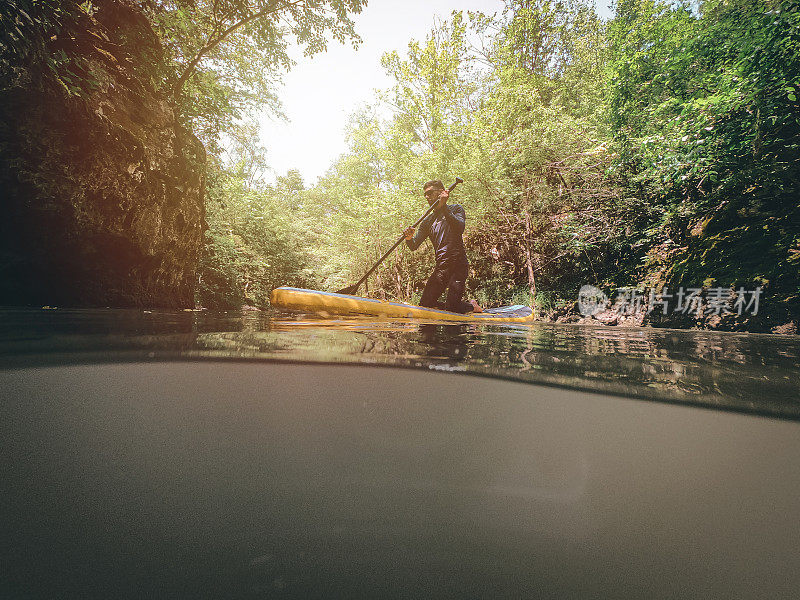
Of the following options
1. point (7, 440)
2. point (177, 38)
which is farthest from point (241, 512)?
point (177, 38)

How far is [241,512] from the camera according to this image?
179 centimetres

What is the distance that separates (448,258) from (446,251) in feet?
0.54

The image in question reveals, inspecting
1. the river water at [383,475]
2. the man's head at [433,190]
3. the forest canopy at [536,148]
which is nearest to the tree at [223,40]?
the forest canopy at [536,148]

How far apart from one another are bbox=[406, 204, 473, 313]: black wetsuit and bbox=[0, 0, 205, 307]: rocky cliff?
5.28 metres

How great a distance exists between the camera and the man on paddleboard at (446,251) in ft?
24.5

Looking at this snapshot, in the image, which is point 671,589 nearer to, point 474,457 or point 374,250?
point 474,457

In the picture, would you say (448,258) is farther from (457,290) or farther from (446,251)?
(457,290)

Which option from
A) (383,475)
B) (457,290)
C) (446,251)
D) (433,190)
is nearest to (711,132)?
(433,190)

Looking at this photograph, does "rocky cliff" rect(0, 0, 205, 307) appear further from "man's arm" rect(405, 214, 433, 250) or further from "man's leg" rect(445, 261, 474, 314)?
"man's leg" rect(445, 261, 474, 314)

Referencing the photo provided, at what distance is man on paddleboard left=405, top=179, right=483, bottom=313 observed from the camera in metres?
7.48

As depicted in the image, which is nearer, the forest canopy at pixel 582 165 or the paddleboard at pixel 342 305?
the paddleboard at pixel 342 305

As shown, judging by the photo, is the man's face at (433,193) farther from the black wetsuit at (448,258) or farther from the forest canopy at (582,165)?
the forest canopy at (582,165)

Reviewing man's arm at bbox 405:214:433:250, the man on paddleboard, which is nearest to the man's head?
the man on paddleboard

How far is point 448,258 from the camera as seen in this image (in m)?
7.64
